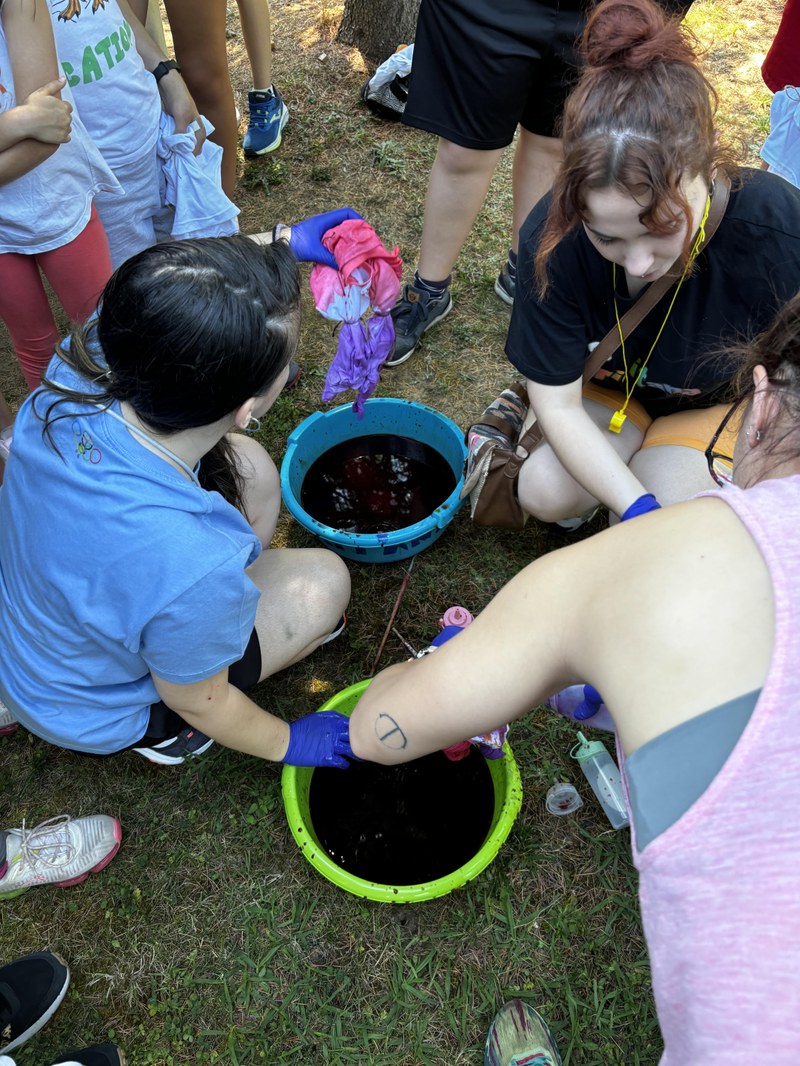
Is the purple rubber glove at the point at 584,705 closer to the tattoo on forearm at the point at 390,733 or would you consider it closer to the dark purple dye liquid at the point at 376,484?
the tattoo on forearm at the point at 390,733

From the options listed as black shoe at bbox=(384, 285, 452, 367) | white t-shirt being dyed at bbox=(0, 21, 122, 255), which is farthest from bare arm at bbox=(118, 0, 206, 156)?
black shoe at bbox=(384, 285, 452, 367)

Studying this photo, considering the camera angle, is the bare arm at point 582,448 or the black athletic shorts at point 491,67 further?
the black athletic shorts at point 491,67

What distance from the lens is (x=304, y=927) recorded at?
1.70 meters

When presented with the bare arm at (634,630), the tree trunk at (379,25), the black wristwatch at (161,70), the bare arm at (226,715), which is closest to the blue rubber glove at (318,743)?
the bare arm at (226,715)

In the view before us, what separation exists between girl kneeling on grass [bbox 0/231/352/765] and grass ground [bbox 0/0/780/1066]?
1.40ft

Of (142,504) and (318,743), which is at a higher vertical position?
(142,504)

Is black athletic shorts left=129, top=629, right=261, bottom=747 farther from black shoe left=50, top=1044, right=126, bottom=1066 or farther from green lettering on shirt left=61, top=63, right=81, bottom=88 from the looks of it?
green lettering on shirt left=61, top=63, right=81, bottom=88

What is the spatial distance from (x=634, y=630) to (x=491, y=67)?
1833mm

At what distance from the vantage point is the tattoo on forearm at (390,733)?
1.22 m

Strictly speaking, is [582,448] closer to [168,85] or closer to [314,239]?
[314,239]

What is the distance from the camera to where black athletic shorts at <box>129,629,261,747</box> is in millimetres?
1606

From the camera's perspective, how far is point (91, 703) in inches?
58.8

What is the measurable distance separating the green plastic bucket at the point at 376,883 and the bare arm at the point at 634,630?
580 millimetres

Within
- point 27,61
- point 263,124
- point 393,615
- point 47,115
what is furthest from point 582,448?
point 263,124
